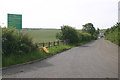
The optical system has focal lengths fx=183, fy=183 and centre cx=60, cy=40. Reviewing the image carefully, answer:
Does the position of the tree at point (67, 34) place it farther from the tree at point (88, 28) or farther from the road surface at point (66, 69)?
the tree at point (88, 28)

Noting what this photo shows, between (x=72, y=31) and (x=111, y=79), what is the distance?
111 feet

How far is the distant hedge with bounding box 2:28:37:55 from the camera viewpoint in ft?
40.0

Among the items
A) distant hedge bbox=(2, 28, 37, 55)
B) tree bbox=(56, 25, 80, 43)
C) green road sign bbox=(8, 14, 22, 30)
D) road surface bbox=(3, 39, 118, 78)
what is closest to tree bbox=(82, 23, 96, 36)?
tree bbox=(56, 25, 80, 43)

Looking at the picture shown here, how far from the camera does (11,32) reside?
12.9 meters

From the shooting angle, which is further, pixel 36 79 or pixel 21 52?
pixel 21 52

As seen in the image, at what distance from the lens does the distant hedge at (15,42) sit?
1219 cm

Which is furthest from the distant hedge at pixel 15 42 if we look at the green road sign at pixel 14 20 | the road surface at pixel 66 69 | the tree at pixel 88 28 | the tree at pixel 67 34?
the tree at pixel 88 28

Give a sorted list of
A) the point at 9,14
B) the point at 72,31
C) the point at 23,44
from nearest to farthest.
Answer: the point at 23,44, the point at 9,14, the point at 72,31

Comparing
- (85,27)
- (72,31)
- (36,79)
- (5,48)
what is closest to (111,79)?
(36,79)

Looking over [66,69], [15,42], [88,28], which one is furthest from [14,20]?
[88,28]

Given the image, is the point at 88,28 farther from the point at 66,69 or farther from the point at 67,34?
the point at 66,69

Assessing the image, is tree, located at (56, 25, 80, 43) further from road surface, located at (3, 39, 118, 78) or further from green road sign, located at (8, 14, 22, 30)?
road surface, located at (3, 39, 118, 78)

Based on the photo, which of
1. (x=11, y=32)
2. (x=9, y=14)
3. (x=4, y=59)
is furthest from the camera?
(x=9, y=14)

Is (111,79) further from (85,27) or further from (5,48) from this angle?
(85,27)
